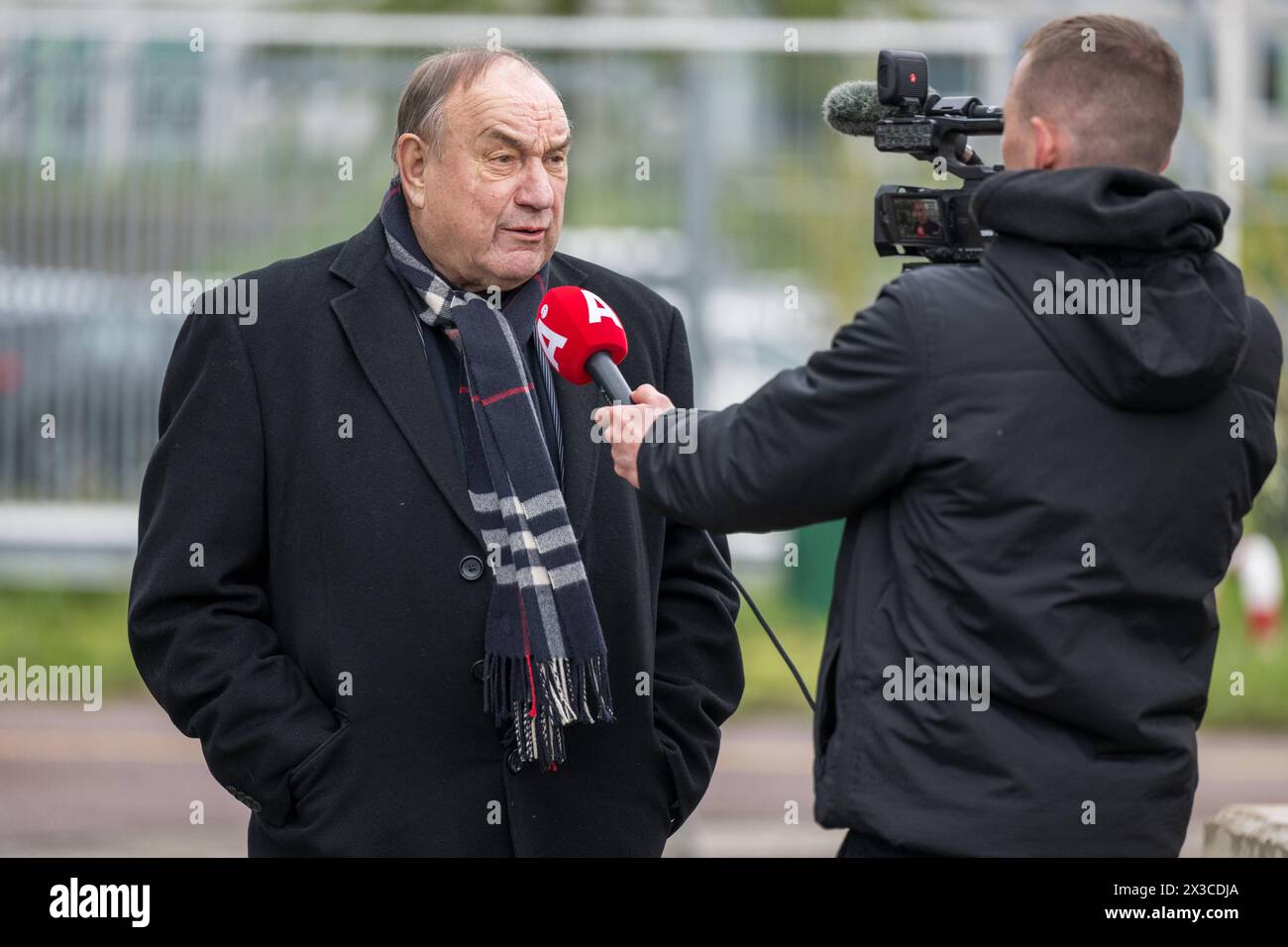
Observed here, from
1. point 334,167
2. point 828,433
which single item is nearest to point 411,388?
point 828,433

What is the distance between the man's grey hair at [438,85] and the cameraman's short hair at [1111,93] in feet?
3.79

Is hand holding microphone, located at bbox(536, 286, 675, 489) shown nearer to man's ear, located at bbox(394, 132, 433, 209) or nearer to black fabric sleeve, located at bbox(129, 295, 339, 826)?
man's ear, located at bbox(394, 132, 433, 209)

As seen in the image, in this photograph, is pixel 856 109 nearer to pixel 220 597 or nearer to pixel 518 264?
pixel 518 264

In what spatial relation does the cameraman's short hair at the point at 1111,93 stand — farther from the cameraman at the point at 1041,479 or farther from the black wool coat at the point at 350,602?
the black wool coat at the point at 350,602

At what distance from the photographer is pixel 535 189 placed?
132 inches

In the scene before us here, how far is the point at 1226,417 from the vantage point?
258 cm

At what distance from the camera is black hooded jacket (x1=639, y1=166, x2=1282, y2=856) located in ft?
8.13

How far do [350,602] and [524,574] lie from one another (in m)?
0.31

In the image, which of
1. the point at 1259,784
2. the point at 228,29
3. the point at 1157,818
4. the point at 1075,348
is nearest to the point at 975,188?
the point at 1075,348

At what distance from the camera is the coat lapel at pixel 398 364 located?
3.27 m

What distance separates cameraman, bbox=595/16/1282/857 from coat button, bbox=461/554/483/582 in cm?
81

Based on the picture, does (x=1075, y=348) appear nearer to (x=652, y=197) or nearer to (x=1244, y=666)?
(x=652, y=197)

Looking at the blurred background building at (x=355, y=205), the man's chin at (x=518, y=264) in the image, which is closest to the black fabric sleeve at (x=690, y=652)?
the man's chin at (x=518, y=264)

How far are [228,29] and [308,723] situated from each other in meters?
6.23
